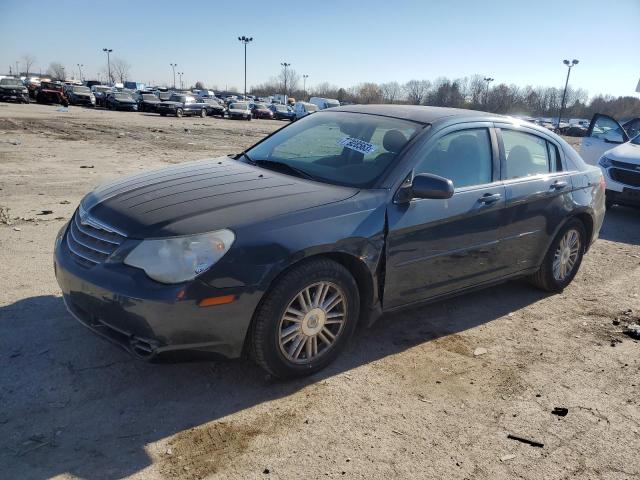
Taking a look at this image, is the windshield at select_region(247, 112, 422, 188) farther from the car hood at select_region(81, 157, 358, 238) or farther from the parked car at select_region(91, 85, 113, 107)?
the parked car at select_region(91, 85, 113, 107)

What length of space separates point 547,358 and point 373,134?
216 cm

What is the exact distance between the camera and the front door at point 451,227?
3617 mm

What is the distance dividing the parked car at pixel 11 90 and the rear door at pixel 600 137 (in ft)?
126

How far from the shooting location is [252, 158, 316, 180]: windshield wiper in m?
3.83

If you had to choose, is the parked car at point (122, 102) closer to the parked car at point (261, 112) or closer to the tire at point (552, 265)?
the parked car at point (261, 112)

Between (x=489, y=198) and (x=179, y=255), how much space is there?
8.22ft

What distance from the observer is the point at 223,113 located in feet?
142

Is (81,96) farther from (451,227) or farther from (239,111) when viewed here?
(451,227)

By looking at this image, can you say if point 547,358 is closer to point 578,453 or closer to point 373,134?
point 578,453

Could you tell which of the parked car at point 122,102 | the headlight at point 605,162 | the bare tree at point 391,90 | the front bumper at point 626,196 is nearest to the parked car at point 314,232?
the front bumper at point 626,196

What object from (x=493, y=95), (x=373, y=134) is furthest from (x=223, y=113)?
(x=493, y=95)

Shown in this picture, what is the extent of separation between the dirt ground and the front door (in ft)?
1.60

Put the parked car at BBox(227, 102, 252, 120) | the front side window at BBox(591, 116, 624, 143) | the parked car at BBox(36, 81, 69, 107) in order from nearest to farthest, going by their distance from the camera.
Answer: the front side window at BBox(591, 116, 624, 143), the parked car at BBox(36, 81, 69, 107), the parked car at BBox(227, 102, 252, 120)

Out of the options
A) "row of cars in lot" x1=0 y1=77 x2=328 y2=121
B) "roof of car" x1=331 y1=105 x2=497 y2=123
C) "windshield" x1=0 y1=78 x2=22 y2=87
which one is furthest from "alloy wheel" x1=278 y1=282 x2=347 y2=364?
"windshield" x1=0 y1=78 x2=22 y2=87
